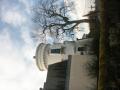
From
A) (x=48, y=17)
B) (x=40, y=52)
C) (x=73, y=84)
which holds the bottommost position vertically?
(x=73, y=84)

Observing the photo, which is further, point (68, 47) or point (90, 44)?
point (68, 47)

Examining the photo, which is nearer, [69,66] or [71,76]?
[71,76]

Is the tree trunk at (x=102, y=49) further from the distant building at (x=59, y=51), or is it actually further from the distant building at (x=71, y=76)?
the distant building at (x=59, y=51)

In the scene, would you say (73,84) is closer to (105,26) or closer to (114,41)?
(114,41)

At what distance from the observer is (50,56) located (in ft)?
180

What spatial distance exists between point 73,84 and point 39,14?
11.1 m

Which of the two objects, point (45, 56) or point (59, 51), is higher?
point (59, 51)

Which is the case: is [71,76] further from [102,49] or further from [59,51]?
[102,49]

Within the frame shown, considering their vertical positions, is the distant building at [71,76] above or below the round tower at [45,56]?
below

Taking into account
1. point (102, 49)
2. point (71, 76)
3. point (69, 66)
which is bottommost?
point (71, 76)

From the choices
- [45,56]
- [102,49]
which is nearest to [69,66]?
[102,49]

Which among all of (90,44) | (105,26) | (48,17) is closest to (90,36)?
(90,44)

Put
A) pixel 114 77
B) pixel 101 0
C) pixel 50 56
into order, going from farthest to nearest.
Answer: pixel 50 56 → pixel 114 77 → pixel 101 0

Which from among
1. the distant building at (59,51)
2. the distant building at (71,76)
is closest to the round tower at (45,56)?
the distant building at (59,51)
